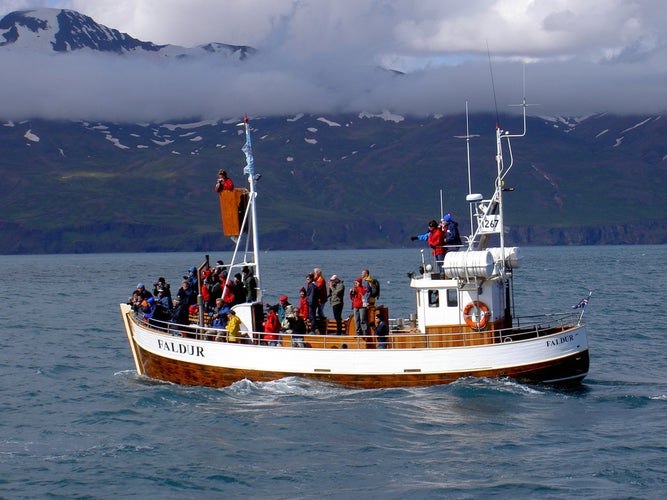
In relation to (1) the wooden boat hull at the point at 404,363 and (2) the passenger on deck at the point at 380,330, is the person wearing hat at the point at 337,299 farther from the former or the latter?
(1) the wooden boat hull at the point at 404,363

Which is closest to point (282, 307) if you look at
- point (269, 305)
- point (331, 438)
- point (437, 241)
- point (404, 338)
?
point (269, 305)

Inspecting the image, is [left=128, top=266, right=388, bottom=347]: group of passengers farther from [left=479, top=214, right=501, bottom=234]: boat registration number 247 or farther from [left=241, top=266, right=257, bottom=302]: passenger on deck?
[left=479, top=214, right=501, bottom=234]: boat registration number 247

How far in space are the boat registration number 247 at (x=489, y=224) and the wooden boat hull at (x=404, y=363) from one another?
4263mm

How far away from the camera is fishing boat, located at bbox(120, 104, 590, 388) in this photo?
33.5m

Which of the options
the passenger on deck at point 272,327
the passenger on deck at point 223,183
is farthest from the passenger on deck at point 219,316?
the passenger on deck at point 223,183

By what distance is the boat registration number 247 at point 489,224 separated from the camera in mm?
35406

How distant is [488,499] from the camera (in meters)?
23.8

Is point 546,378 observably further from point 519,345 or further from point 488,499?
point 488,499

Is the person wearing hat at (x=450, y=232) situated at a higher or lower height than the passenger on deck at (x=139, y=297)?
higher

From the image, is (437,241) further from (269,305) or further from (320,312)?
(269,305)

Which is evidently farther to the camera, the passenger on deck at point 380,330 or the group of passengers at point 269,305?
the group of passengers at point 269,305

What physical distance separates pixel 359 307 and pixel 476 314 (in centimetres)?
399

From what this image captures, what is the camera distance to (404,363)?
33625mm

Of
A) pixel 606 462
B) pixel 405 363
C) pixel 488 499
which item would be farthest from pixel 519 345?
pixel 488 499
